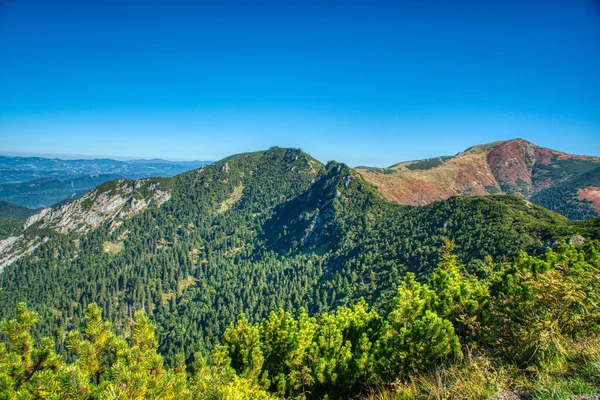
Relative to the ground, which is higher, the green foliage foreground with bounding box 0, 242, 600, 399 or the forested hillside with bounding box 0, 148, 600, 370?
the green foliage foreground with bounding box 0, 242, 600, 399

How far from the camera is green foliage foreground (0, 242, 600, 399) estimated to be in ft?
21.4

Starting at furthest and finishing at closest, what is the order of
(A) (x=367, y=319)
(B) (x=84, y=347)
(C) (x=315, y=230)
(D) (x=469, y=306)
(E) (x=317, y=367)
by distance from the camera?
(C) (x=315, y=230) < (A) (x=367, y=319) < (E) (x=317, y=367) < (D) (x=469, y=306) < (B) (x=84, y=347)

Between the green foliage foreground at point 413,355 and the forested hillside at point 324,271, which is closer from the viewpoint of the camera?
the green foliage foreground at point 413,355

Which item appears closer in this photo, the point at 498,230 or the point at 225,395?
the point at 225,395

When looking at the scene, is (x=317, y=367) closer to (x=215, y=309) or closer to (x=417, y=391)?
(x=417, y=391)

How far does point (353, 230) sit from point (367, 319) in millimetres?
142859

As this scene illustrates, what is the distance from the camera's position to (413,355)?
534 inches

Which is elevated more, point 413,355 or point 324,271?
point 413,355

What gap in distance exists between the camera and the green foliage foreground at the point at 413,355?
651 cm

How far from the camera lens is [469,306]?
13953 millimetres

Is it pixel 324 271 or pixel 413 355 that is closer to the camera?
pixel 413 355

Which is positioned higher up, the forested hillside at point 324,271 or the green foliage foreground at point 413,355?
the green foliage foreground at point 413,355

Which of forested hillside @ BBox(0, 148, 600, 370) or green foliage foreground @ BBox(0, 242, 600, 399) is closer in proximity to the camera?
green foliage foreground @ BBox(0, 242, 600, 399)

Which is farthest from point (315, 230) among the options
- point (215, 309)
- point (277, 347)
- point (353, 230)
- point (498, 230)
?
point (277, 347)
